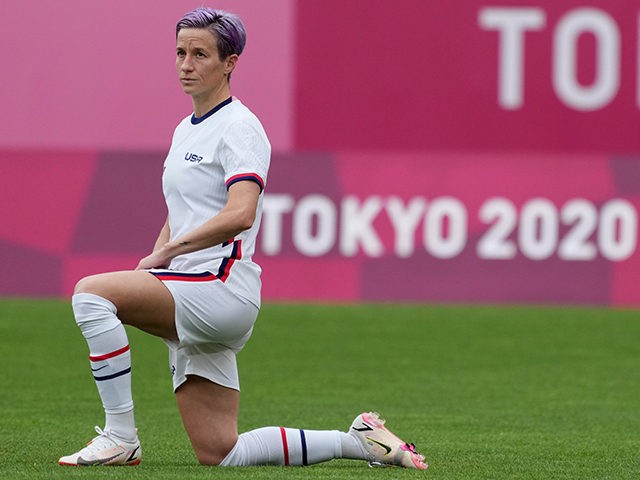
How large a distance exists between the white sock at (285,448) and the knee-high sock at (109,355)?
18.6 inches

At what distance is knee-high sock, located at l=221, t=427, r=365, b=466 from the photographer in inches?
234

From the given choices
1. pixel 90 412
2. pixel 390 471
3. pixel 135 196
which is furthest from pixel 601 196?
pixel 390 471

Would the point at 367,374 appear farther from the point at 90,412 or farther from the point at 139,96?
the point at 139,96

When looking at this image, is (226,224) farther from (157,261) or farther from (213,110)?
(213,110)

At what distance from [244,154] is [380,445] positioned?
1.24 metres

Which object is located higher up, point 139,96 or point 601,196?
point 139,96

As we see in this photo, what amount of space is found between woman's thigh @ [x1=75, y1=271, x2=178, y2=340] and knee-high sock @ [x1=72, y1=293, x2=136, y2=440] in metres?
0.03

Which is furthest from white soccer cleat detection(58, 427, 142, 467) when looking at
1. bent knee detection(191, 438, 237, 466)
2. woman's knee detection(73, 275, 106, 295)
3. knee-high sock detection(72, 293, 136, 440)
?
woman's knee detection(73, 275, 106, 295)

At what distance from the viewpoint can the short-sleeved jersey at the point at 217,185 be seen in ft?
18.6

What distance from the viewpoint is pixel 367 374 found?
10.5 metres

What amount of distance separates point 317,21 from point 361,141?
131 centimetres

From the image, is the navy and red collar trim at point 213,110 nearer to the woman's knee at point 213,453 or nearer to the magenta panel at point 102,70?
the woman's knee at point 213,453

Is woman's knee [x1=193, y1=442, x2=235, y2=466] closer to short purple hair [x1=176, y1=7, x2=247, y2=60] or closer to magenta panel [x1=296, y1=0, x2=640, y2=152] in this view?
short purple hair [x1=176, y1=7, x2=247, y2=60]

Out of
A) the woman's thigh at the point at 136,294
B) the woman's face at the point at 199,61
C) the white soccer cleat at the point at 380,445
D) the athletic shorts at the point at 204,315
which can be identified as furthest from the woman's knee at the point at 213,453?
the woman's face at the point at 199,61
